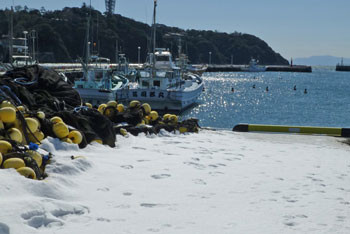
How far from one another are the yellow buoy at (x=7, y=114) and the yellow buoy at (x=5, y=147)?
2.40 ft

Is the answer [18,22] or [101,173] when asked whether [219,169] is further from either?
[18,22]

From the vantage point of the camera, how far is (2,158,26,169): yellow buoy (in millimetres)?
4527

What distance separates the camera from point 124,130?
27.1 ft

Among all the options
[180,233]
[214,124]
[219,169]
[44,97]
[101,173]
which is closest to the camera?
[180,233]

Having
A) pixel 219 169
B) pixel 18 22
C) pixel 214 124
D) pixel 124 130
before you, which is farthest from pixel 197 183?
pixel 18 22

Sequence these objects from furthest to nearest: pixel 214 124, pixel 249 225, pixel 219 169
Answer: pixel 214 124 → pixel 219 169 → pixel 249 225

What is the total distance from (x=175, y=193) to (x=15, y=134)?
2184mm

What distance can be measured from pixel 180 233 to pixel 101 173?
1.88 meters

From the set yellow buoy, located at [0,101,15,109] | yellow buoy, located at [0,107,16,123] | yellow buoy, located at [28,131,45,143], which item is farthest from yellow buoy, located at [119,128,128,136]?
yellow buoy, located at [0,107,16,123]

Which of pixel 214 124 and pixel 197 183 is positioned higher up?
pixel 197 183

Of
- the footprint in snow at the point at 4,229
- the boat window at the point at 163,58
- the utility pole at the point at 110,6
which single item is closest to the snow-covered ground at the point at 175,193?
the footprint in snow at the point at 4,229

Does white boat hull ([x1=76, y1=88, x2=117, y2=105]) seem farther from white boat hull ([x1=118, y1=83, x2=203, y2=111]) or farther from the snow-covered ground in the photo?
the snow-covered ground

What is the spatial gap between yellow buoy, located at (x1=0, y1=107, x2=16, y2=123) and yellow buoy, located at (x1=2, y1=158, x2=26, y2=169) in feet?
3.83

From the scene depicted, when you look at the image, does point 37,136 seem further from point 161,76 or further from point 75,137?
point 161,76
